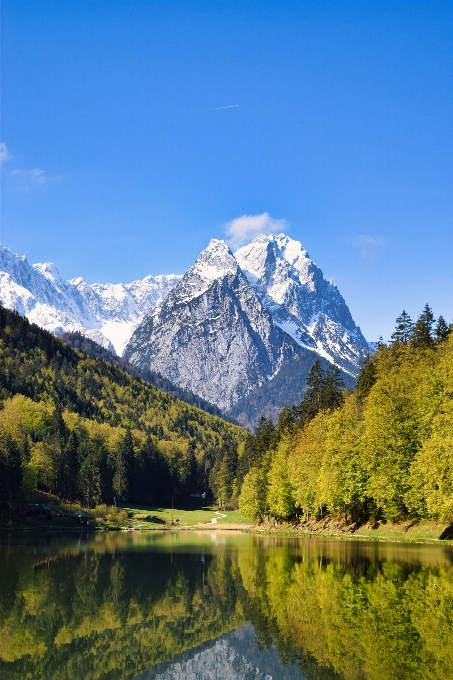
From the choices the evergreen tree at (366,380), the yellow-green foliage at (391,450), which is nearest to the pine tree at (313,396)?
the evergreen tree at (366,380)

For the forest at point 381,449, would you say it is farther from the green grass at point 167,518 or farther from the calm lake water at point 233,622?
the green grass at point 167,518

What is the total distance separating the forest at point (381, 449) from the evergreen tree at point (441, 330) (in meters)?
0.16

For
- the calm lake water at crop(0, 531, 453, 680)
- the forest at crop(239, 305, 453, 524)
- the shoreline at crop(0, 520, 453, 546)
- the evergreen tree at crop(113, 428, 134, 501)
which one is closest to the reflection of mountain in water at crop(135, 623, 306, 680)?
the calm lake water at crop(0, 531, 453, 680)

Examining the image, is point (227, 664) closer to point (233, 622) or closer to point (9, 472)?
point (233, 622)

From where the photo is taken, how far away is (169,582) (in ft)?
128

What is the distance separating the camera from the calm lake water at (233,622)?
20.3m

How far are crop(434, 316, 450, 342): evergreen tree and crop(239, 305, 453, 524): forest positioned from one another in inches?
6.1

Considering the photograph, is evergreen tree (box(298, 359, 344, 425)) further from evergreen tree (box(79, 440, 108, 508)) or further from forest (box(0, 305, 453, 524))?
evergreen tree (box(79, 440, 108, 508))

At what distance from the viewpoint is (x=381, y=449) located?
68.1 metres

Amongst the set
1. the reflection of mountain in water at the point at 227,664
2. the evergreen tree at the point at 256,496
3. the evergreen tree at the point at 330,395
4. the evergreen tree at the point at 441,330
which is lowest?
the reflection of mountain in water at the point at 227,664

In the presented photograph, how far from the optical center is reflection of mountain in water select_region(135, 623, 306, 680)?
1992cm

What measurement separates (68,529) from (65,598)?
8677 centimetres

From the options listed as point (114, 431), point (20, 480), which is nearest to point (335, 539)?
point (20, 480)

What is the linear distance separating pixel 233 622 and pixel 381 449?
4380cm
